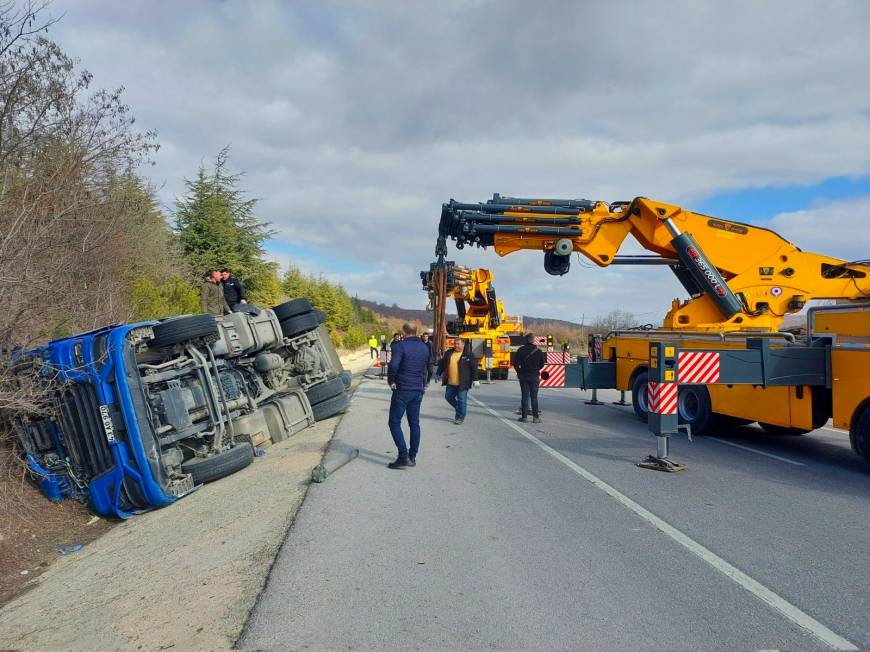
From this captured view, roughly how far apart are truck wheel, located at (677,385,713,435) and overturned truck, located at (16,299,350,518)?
7302mm

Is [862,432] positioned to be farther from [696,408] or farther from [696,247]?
[696,247]

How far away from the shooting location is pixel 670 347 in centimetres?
774

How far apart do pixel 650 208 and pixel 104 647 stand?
10.2 meters

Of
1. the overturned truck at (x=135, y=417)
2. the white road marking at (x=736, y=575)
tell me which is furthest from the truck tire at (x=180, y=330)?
the white road marking at (x=736, y=575)

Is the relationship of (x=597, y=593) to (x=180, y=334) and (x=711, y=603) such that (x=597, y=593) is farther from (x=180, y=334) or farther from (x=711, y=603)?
(x=180, y=334)

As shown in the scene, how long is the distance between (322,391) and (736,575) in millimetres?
7545

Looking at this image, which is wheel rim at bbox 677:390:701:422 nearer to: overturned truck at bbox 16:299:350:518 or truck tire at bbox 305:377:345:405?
truck tire at bbox 305:377:345:405

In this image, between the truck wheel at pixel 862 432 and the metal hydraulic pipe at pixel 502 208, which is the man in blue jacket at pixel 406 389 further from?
the truck wheel at pixel 862 432

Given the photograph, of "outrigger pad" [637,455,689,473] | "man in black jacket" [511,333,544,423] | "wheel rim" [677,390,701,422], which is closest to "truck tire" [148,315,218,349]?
"outrigger pad" [637,455,689,473]

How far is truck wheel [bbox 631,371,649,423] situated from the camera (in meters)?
11.7

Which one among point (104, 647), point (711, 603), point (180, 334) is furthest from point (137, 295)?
point (711, 603)

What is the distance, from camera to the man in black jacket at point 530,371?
454 inches

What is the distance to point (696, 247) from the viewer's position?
10758mm

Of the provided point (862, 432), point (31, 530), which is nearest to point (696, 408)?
point (862, 432)
